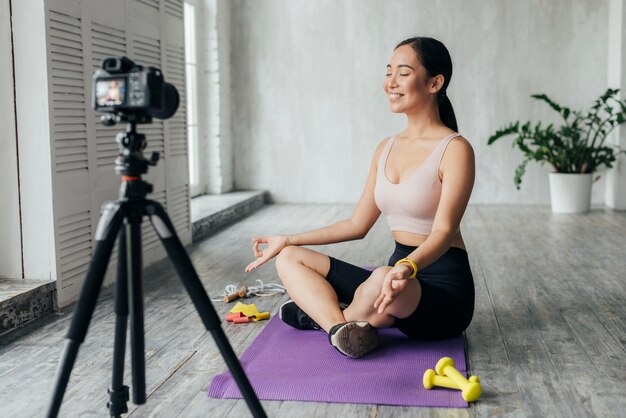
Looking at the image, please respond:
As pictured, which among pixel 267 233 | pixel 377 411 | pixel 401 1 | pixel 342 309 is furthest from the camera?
pixel 401 1

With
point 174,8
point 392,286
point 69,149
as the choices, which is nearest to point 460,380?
point 392,286

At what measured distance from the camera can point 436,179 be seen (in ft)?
7.55

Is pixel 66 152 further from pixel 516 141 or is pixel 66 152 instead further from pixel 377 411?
pixel 516 141

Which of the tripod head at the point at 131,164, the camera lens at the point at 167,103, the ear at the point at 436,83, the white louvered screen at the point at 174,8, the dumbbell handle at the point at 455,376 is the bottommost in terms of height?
the dumbbell handle at the point at 455,376

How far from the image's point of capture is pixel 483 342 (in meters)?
2.47

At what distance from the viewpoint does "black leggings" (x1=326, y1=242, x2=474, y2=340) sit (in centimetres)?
231

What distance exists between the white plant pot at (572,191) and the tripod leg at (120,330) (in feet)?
14.9

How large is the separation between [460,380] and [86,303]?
1021 mm


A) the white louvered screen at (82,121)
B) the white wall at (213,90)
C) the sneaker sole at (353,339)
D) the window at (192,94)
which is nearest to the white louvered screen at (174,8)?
the white louvered screen at (82,121)

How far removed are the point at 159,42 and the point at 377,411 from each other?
2657 mm

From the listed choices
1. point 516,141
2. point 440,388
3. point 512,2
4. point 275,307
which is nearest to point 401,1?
point 512,2

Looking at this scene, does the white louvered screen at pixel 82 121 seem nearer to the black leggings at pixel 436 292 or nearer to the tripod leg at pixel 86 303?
the black leggings at pixel 436 292

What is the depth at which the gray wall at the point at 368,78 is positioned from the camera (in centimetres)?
594

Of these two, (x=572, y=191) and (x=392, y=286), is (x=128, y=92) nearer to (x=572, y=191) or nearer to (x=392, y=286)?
(x=392, y=286)
